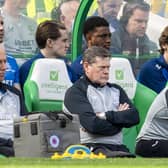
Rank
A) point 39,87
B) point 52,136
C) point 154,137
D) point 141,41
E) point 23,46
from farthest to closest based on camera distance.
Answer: point 141,41
point 23,46
point 39,87
point 154,137
point 52,136

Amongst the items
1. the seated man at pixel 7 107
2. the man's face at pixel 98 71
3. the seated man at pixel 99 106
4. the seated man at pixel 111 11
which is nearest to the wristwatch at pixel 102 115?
the seated man at pixel 99 106

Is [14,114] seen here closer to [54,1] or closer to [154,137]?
[154,137]

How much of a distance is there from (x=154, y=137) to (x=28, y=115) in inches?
59.8

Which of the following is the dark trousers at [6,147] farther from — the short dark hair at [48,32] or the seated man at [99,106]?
the short dark hair at [48,32]

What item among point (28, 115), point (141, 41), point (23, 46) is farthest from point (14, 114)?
point (141, 41)

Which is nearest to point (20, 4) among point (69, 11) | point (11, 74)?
point (69, 11)

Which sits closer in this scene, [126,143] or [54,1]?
[126,143]

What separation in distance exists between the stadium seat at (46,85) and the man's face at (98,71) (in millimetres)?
883

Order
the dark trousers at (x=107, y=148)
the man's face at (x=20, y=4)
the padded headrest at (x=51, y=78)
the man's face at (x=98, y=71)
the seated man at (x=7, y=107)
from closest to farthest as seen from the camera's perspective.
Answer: the dark trousers at (x=107, y=148) < the seated man at (x=7, y=107) < the man's face at (x=98, y=71) < the padded headrest at (x=51, y=78) < the man's face at (x=20, y=4)

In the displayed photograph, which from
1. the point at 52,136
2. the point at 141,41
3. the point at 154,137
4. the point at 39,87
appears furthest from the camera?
the point at 141,41

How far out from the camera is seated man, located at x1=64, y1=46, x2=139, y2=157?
11273 mm

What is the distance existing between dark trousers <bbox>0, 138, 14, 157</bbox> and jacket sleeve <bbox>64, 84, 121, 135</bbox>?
73cm

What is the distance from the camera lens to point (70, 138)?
1085 cm

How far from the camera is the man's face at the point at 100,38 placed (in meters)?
12.6
